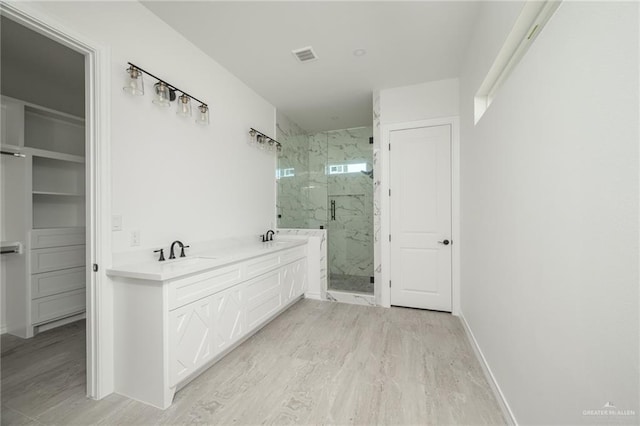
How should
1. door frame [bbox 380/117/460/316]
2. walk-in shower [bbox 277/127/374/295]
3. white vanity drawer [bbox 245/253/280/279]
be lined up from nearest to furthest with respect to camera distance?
white vanity drawer [bbox 245/253/280/279] < door frame [bbox 380/117/460/316] < walk-in shower [bbox 277/127/374/295]

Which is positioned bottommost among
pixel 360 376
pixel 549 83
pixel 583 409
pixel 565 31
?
pixel 360 376

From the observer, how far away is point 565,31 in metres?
0.97

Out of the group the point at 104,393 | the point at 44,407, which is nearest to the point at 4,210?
the point at 44,407

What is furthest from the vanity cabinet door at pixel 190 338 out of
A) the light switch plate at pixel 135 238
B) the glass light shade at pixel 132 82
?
the glass light shade at pixel 132 82

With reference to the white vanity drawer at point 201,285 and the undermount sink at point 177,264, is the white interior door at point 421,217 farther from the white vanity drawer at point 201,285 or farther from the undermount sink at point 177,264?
the undermount sink at point 177,264

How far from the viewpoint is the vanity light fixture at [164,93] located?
1887mm

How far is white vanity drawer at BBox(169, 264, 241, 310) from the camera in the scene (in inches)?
66.7

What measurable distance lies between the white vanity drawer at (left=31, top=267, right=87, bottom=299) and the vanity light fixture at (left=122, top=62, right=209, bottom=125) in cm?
227

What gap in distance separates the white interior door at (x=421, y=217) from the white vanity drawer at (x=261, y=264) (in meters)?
1.55

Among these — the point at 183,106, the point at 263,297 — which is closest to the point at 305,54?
the point at 183,106

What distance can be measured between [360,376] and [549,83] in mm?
2079

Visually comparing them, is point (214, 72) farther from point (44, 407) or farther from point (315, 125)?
point (44, 407)

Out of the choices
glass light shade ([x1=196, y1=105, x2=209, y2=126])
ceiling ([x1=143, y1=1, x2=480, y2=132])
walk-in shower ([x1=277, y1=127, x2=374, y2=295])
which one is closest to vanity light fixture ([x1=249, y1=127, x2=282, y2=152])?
walk-in shower ([x1=277, y1=127, x2=374, y2=295])

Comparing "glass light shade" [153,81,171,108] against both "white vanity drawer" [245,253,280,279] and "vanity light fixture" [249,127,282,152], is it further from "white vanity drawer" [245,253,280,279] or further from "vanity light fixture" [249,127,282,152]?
"white vanity drawer" [245,253,280,279]
